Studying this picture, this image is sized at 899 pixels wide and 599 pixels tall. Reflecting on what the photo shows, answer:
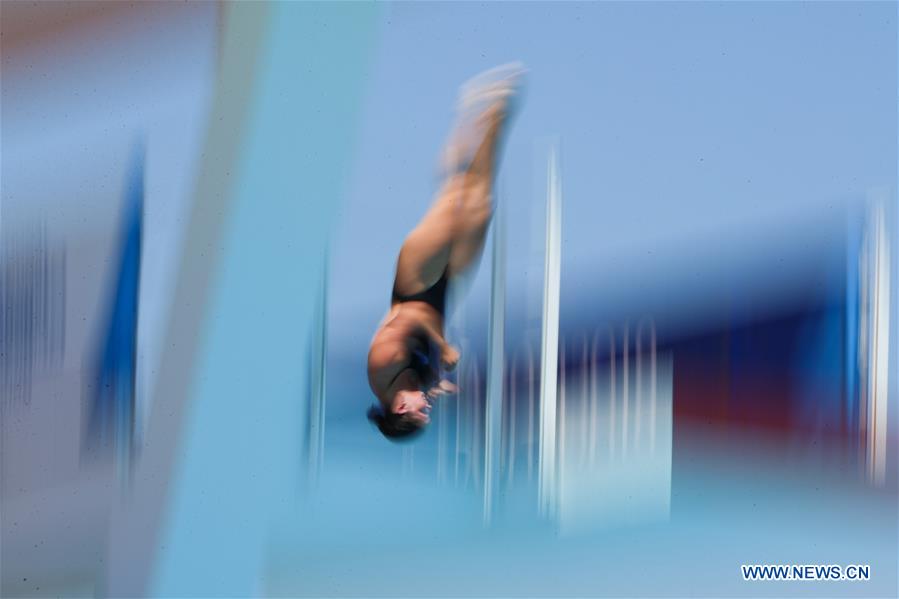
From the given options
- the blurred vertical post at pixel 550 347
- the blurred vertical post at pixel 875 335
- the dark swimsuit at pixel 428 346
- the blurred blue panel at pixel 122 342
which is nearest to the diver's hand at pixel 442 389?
the dark swimsuit at pixel 428 346

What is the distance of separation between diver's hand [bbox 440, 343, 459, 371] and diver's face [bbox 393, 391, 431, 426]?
A: 6 centimetres

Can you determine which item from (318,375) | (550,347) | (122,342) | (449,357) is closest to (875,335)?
(550,347)

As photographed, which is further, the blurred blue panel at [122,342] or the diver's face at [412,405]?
the blurred blue panel at [122,342]

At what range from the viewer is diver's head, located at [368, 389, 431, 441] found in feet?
5.43

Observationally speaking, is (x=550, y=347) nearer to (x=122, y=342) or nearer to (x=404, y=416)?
(x=404, y=416)

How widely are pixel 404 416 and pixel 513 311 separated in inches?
10.0

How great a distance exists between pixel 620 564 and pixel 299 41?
3.41 ft

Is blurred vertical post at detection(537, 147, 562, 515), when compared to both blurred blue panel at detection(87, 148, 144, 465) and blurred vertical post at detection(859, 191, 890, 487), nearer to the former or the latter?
blurred vertical post at detection(859, 191, 890, 487)

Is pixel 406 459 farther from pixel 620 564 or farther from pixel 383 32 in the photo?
pixel 383 32

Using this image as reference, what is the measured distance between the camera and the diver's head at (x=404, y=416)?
1.65 metres

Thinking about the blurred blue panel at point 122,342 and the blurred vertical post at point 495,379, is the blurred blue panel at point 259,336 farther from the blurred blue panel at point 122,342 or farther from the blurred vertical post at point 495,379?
the blurred vertical post at point 495,379

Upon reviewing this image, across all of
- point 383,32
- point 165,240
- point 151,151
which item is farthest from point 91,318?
point 383,32

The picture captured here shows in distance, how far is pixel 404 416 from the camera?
1666 millimetres

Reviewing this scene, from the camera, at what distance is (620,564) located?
169 centimetres
